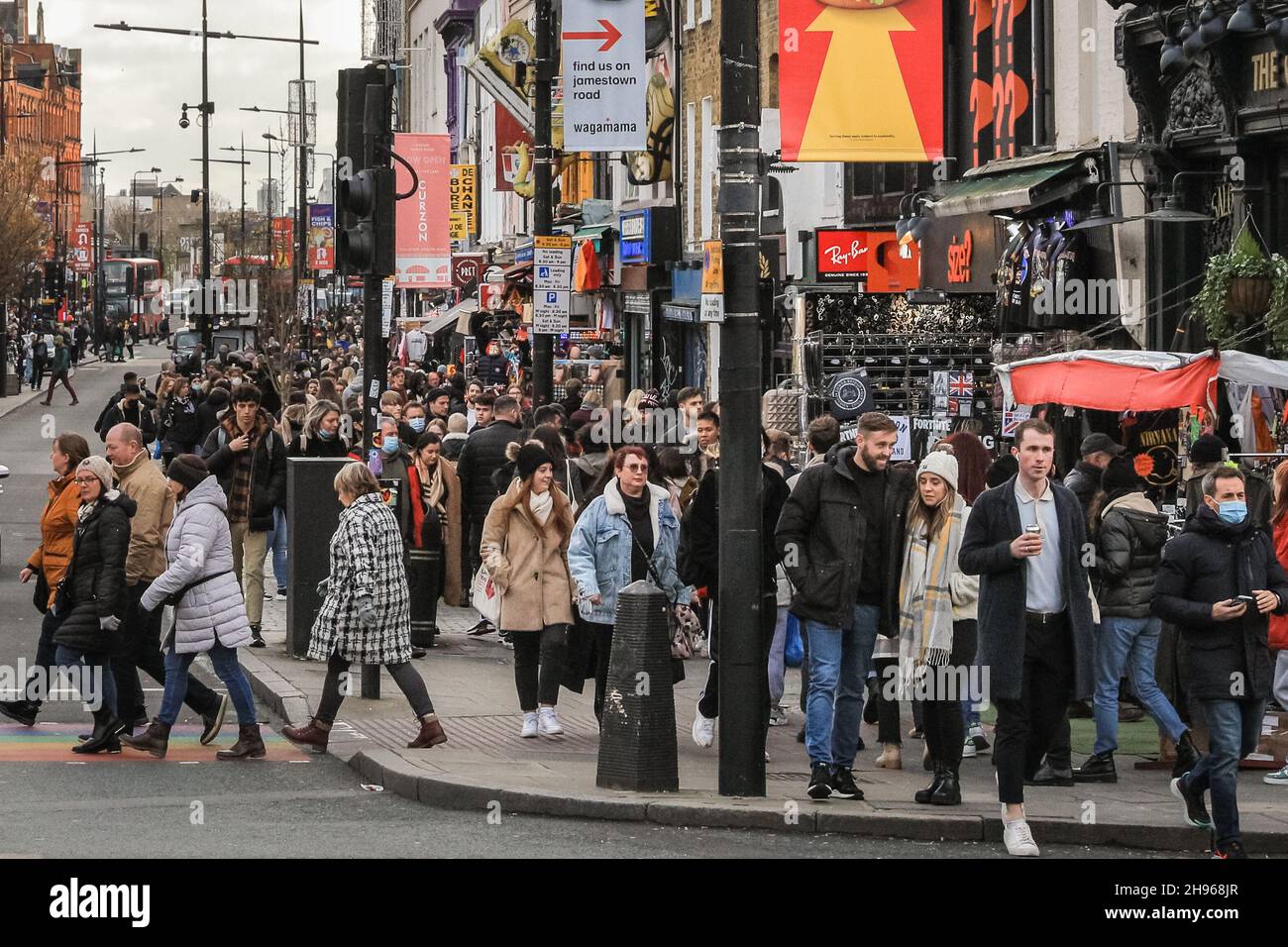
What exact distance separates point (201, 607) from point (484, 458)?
566cm

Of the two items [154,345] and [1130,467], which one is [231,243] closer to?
[154,345]

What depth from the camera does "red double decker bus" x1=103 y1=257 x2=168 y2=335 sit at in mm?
112250

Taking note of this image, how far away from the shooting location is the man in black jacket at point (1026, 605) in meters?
9.02

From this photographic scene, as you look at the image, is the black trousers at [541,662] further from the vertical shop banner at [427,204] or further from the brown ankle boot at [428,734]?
the vertical shop banner at [427,204]

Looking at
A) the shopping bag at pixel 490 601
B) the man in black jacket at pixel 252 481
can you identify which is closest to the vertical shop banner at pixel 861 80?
the man in black jacket at pixel 252 481

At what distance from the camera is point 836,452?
1069cm

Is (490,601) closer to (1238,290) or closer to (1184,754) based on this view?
(1184,754)

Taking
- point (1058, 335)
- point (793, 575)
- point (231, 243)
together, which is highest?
point (231, 243)

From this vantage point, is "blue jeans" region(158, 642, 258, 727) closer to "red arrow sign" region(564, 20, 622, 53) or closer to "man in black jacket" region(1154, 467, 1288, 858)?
"man in black jacket" region(1154, 467, 1288, 858)

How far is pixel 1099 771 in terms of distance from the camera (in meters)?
11.0

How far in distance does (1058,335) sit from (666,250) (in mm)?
15897

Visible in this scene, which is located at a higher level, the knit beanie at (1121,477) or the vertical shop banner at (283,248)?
the vertical shop banner at (283,248)

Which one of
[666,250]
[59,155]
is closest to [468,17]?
[666,250]

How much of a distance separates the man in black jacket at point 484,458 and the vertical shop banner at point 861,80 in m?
3.34
